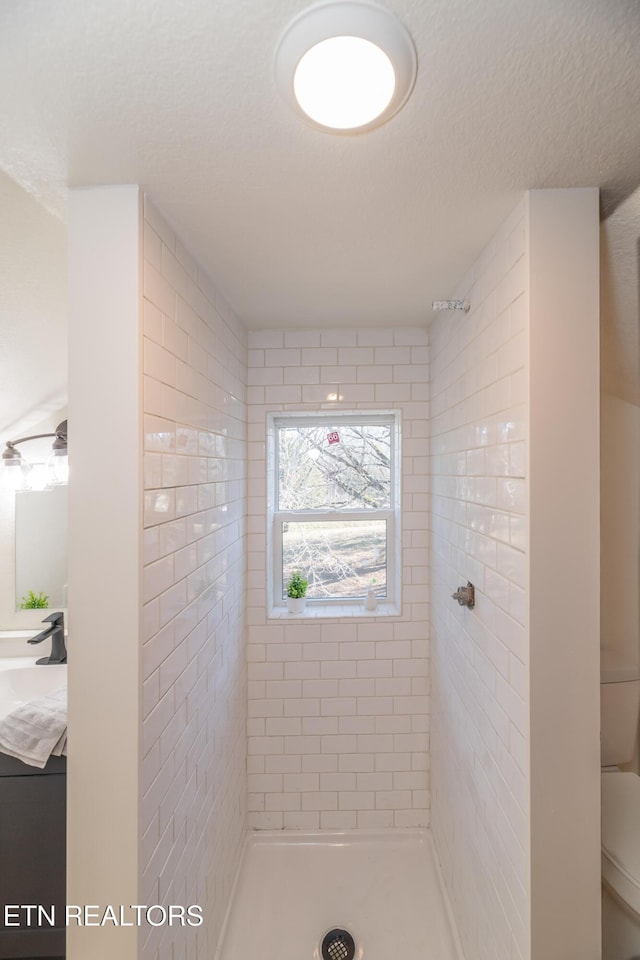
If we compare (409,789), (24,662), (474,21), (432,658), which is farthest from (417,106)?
(409,789)

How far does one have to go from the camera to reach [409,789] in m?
2.18

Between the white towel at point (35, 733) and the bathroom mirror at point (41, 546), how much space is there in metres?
0.81

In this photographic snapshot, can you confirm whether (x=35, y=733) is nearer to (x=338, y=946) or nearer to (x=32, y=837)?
(x=32, y=837)

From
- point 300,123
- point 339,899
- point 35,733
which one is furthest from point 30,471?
point 339,899

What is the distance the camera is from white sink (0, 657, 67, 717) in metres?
1.81

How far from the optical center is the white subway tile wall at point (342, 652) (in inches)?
85.9

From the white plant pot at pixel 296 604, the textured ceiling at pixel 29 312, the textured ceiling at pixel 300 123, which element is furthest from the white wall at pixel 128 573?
the white plant pot at pixel 296 604

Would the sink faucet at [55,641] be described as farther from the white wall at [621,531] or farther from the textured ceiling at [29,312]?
the white wall at [621,531]

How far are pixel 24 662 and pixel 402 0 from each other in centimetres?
235

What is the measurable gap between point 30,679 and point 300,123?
2096 mm

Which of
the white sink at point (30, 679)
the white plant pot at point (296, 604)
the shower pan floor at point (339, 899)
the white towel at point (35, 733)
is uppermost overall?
the white plant pot at point (296, 604)

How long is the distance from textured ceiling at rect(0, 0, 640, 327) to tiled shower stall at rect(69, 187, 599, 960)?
0.10m

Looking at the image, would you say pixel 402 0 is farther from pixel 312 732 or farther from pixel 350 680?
pixel 312 732

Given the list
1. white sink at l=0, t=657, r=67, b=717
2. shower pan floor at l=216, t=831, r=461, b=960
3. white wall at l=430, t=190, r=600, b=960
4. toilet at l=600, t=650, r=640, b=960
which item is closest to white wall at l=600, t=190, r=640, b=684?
toilet at l=600, t=650, r=640, b=960
